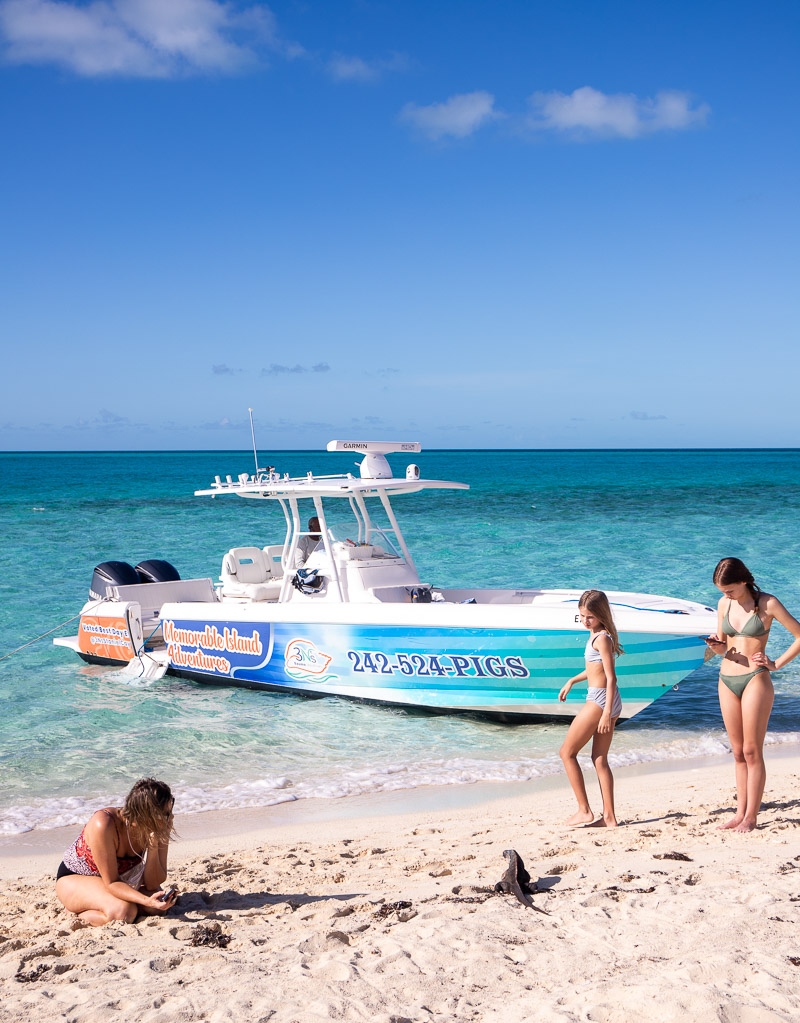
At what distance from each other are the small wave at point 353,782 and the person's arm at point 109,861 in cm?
255

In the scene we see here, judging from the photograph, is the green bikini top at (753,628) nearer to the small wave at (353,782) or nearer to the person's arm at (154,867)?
the small wave at (353,782)

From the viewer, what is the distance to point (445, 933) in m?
3.74

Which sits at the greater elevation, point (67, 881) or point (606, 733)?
point (606, 733)

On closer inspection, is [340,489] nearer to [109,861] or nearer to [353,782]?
[353,782]

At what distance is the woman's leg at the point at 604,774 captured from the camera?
5340 mm

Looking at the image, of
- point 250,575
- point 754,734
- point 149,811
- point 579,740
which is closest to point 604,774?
point 579,740

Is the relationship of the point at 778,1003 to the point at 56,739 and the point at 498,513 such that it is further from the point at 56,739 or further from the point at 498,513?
the point at 498,513

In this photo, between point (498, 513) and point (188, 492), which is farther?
point (188, 492)

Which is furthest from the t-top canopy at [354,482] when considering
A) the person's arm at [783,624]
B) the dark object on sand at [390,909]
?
the dark object on sand at [390,909]

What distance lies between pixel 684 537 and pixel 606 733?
75.5 feet

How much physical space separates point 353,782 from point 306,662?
8.08 feet

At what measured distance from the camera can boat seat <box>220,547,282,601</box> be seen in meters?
11.1

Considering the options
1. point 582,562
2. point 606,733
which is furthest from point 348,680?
point 582,562

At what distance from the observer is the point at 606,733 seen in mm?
5297
